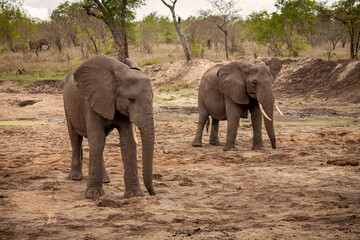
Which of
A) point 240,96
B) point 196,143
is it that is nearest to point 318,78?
point 196,143

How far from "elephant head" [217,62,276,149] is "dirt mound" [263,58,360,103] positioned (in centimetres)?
992

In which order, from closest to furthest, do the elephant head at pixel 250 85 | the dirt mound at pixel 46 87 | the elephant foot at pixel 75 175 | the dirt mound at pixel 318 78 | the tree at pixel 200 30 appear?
1. the elephant foot at pixel 75 175
2. the elephant head at pixel 250 85
3. the dirt mound at pixel 318 78
4. the dirt mound at pixel 46 87
5. the tree at pixel 200 30

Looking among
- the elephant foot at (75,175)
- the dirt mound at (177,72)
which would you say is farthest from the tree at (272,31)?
the elephant foot at (75,175)

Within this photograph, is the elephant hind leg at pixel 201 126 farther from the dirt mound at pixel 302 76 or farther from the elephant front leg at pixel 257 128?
the dirt mound at pixel 302 76

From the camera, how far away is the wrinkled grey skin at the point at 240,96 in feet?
28.0

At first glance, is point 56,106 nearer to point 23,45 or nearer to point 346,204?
point 346,204

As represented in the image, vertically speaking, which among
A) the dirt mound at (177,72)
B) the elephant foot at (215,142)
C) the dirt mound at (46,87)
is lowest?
the elephant foot at (215,142)

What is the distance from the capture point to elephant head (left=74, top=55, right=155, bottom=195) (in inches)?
196

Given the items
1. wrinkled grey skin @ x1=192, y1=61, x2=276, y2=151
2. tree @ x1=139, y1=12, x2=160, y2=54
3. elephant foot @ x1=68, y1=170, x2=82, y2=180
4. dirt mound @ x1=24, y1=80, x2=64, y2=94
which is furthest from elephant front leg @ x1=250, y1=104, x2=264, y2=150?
tree @ x1=139, y1=12, x2=160, y2=54

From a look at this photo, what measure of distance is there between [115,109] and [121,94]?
0.83 feet

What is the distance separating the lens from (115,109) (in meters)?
5.30

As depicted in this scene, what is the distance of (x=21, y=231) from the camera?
4145mm

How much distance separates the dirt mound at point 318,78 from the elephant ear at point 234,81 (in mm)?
9895

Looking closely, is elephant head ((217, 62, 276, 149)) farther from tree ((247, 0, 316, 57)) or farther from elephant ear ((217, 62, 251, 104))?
tree ((247, 0, 316, 57))
